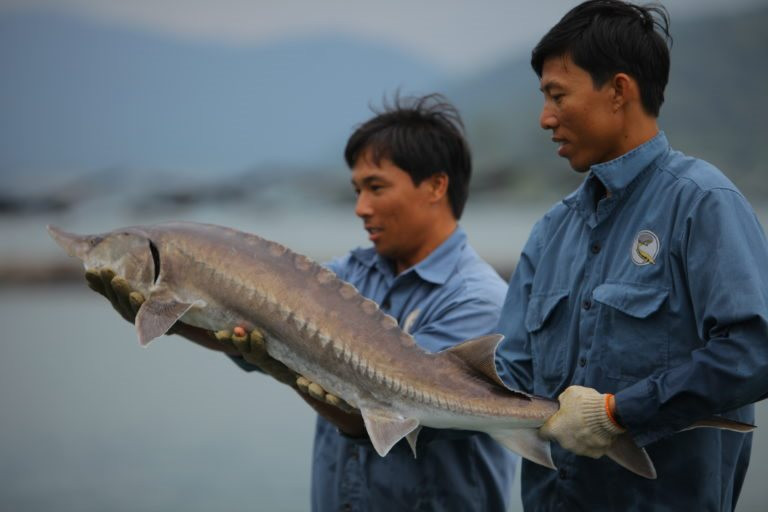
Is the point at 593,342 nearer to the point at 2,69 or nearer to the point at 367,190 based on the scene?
the point at 367,190

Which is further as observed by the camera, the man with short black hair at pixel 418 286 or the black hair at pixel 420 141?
the black hair at pixel 420 141

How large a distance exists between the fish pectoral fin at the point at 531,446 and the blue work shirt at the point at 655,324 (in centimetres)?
7

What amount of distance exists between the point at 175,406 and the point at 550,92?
17.8 ft

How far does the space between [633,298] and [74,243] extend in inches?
46.9

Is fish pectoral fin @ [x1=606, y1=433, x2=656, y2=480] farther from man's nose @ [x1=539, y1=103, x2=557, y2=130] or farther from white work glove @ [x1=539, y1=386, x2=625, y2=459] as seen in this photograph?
man's nose @ [x1=539, y1=103, x2=557, y2=130]

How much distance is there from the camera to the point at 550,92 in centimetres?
180

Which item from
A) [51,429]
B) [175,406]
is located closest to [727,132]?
[175,406]

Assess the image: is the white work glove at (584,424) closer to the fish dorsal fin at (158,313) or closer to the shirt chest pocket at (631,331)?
the shirt chest pocket at (631,331)

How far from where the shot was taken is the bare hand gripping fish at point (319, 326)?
1805 mm

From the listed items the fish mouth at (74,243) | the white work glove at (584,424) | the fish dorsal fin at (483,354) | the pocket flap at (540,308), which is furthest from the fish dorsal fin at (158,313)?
the white work glove at (584,424)

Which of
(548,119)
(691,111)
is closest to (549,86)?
(548,119)

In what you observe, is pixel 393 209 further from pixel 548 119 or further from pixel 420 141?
pixel 548 119

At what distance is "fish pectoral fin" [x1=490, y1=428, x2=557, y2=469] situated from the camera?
1.77 m

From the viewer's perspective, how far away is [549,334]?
6.11ft
